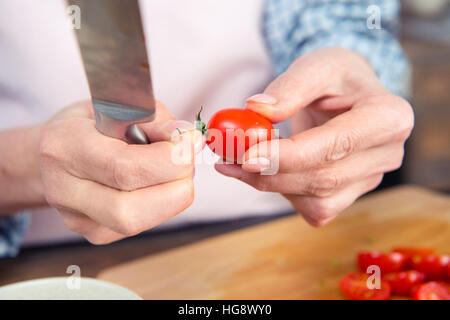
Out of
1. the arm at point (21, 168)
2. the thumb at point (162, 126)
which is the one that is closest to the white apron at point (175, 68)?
the arm at point (21, 168)

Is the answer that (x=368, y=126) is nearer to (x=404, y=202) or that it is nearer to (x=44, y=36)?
(x=404, y=202)

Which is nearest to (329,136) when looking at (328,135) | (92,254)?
(328,135)

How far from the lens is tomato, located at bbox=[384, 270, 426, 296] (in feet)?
2.13

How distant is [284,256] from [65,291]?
1.19 feet

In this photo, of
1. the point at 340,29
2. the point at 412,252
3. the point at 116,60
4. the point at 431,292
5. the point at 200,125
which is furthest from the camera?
the point at 340,29

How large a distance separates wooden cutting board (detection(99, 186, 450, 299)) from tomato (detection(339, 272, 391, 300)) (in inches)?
0.7

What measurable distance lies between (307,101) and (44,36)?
478 millimetres

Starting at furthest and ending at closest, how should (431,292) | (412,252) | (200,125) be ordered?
1. (412,252)
2. (431,292)
3. (200,125)

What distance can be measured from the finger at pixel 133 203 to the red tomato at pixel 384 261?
347 millimetres

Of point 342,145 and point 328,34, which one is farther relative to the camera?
point 328,34

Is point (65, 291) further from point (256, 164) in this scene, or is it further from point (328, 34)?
point (328, 34)

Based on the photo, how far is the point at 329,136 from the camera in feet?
1.74
